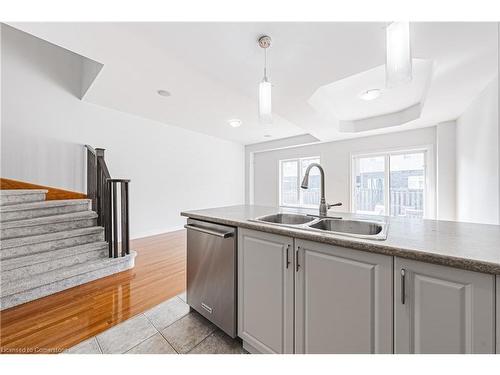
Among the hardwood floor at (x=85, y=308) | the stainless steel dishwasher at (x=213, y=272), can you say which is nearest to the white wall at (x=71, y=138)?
the hardwood floor at (x=85, y=308)

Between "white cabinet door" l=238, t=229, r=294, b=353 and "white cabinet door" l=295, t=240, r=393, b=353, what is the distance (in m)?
0.06

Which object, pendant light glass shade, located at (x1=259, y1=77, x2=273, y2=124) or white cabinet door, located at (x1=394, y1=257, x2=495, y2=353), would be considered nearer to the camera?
white cabinet door, located at (x1=394, y1=257, x2=495, y2=353)

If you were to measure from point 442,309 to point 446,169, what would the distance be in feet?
12.8

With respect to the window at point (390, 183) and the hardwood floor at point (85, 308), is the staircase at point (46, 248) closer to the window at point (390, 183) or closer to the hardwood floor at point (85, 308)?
the hardwood floor at point (85, 308)

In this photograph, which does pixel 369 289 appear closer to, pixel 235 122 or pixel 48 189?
pixel 235 122

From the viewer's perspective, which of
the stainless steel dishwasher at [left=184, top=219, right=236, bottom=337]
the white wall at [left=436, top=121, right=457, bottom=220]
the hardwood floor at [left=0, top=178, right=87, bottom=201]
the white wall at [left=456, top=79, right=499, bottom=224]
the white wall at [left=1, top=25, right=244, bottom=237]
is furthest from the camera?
the white wall at [left=436, top=121, right=457, bottom=220]

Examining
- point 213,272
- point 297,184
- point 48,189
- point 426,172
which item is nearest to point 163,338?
point 213,272

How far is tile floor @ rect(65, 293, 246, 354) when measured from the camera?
4.46 feet

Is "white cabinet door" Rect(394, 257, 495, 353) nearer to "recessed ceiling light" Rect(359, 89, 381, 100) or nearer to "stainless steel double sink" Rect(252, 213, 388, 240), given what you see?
"stainless steel double sink" Rect(252, 213, 388, 240)

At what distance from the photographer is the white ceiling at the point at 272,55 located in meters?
1.50

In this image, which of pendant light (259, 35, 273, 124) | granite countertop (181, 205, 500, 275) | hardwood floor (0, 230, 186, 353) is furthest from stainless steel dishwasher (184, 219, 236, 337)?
pendant light (259, 35, 273, 124)

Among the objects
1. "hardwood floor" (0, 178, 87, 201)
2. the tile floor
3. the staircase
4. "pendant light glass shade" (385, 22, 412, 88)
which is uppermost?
"pendant light glass shade" (385, 22, 412, 88)
